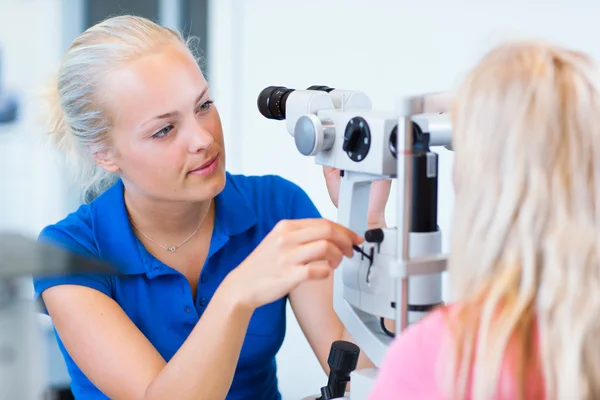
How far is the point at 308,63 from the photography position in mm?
3006

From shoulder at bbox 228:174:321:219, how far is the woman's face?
9.7 inches

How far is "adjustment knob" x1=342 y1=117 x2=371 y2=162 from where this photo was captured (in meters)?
1.02

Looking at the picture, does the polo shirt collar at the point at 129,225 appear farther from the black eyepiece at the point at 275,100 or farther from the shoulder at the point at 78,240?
the black eyepiece at the point at 275,100

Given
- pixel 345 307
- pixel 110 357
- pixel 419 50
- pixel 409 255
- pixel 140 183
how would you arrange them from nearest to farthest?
pixel 409 255 < pixel 345 307 < pixel 110 357 < pixel 140 183 < pixel 419 50

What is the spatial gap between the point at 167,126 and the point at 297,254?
0.45 m

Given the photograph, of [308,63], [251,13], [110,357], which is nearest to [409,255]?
[110,357]

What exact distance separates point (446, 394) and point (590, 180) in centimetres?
25

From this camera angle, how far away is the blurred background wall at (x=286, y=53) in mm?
2412

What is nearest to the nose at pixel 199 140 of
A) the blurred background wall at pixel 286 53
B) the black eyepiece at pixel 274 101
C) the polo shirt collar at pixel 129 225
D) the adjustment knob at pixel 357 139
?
the black eyepiece at pixel 274 101

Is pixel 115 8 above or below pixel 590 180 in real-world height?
above

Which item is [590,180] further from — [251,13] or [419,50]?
[251,13]

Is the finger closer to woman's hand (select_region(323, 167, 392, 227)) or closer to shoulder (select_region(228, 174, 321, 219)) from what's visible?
woman's hand (select_region(323, 167, 392, 227))

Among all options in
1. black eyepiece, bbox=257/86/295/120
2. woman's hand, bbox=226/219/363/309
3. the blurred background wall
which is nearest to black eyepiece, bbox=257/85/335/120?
black eyepiece, bbox=257/86/295/120

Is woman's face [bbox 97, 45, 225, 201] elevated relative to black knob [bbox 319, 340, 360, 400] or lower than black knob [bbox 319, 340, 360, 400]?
elevated
